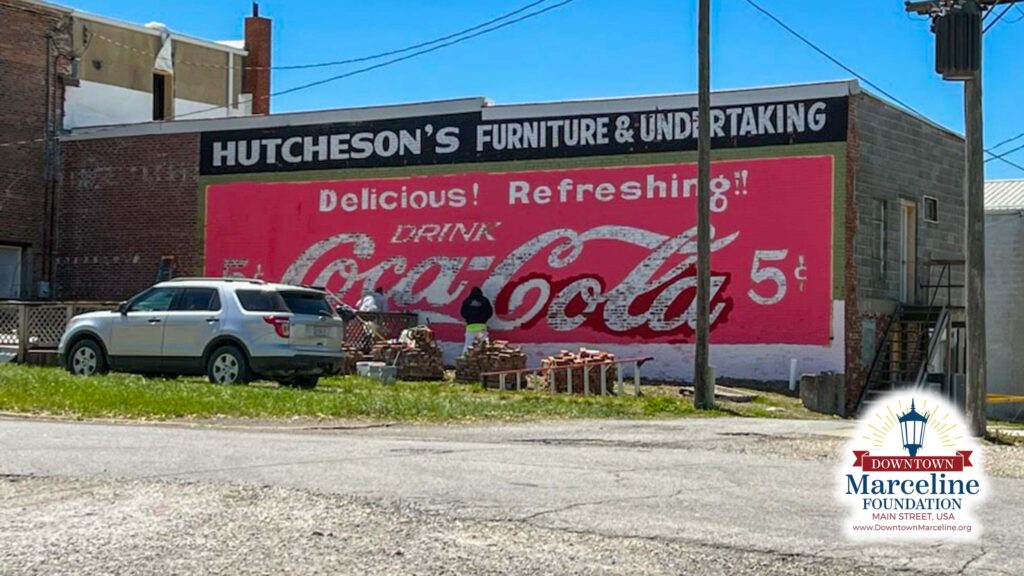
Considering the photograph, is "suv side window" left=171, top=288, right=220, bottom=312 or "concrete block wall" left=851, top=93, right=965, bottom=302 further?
"concrete block wall" left=851, top=93, right=965, bottom=302

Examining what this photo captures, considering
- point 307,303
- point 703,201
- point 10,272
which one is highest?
point 703,201

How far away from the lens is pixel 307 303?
2384 cm

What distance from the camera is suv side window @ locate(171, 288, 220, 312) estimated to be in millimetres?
23609

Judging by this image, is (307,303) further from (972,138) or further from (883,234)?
(883,234)

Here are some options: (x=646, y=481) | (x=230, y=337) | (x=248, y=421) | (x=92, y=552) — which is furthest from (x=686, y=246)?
(x=92, y=552)

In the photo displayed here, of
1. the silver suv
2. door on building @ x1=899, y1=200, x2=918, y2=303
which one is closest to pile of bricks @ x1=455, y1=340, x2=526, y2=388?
the silver suv

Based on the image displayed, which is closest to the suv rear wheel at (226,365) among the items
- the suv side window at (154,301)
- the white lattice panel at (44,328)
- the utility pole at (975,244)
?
the suv side window at (154,301)

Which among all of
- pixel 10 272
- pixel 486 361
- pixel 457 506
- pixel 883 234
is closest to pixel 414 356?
pixel 486 361

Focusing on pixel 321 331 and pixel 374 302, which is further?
pixel 374 302

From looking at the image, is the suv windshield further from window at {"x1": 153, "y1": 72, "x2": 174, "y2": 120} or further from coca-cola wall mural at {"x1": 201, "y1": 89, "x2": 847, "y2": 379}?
window at {"x1": 153, "y1": 72, "x2": 174, "y2": 120}

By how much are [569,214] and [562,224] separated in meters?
0.28

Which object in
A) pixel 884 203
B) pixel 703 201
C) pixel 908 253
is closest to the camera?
pixel 703 201

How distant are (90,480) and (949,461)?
253 inches

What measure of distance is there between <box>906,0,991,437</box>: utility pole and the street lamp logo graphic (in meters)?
8.65
